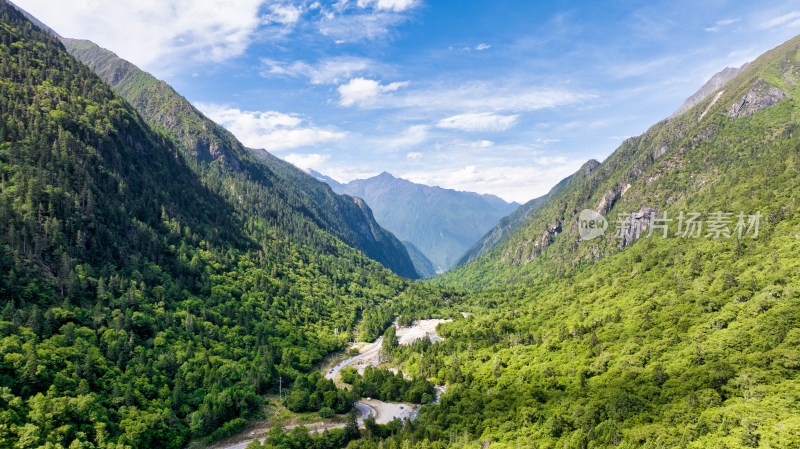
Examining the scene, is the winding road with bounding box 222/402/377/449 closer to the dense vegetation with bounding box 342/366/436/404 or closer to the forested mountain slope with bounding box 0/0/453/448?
the dense vegetation with bounding box 342/366/436/404

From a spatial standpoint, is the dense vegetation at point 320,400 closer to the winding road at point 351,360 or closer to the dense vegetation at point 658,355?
the winding road at point 351,360

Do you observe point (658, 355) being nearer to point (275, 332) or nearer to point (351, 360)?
point (351, 360)

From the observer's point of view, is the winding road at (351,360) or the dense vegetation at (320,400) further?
the winding road at (351,360)

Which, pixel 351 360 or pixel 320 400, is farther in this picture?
pixel 351 360

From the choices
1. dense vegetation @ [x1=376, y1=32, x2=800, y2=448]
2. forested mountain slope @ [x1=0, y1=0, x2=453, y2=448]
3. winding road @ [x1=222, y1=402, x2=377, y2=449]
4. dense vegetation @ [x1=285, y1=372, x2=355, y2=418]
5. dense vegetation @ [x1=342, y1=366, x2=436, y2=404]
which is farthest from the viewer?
dense vegetation @ [x1=342, y1=366, x2=436, y2=404]

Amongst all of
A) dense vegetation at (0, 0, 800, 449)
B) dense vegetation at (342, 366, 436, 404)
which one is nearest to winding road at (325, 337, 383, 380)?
dense vegetation at (0, 0, 800, 449)

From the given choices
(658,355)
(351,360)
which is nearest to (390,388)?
(351,360)

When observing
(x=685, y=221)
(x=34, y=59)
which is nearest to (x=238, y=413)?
(x=34, y=59)

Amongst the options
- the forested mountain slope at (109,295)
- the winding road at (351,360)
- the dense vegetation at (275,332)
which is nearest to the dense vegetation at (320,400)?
the dense vegetation at (275,332)

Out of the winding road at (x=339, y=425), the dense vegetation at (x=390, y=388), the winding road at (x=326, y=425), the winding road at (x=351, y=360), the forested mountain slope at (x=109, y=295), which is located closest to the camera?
the forested mountain slope at (x=109, y=295)
